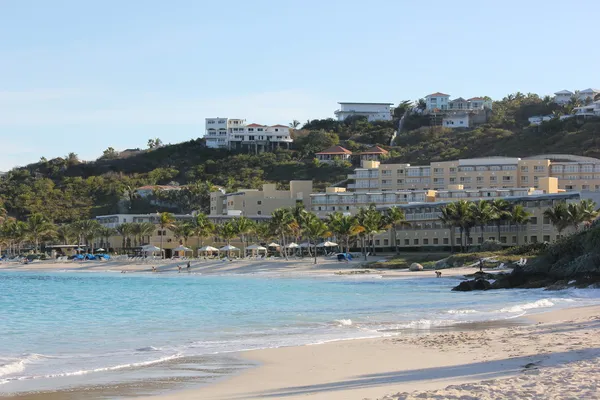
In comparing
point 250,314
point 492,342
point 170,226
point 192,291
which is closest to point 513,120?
point 170,226

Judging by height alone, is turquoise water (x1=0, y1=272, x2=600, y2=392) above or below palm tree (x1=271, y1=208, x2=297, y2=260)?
below

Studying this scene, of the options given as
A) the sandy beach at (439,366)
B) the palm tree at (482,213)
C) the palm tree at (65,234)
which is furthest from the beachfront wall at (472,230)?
the sandy beach at (439,366)

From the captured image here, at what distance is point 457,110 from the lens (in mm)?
176750

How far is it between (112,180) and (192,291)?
10619cm

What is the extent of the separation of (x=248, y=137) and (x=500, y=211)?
100 metres

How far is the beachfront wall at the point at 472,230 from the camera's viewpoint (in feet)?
247

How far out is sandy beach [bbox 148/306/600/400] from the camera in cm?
1347

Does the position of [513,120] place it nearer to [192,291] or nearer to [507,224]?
[507,224]

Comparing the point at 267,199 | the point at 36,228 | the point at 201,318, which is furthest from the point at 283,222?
the point at 201,318

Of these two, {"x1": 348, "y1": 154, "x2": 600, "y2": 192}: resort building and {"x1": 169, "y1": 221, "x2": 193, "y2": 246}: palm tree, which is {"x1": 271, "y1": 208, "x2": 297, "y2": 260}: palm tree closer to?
{"x1": 169, "y1": 221, "x2": 193, "y2": 246}: palm tree

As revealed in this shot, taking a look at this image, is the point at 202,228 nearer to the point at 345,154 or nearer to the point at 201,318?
the point at 345,154

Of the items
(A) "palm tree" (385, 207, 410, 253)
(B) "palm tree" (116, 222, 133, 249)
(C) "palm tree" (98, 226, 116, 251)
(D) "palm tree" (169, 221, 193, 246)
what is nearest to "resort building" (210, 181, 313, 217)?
(D) "palm tree" (169, 221, 193, 246)

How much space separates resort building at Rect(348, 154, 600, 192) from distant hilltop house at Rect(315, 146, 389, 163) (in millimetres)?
25002

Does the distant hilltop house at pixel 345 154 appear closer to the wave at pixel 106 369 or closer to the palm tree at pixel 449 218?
the palm tree at pixel 449 218
